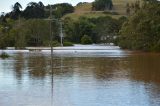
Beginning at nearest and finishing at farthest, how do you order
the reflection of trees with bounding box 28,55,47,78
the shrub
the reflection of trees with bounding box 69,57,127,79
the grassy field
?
the reflection of trees with bounding box 69,57,127,79
the reflection of trees with bounding box 28,55,47,78
the shrub
the grassy field

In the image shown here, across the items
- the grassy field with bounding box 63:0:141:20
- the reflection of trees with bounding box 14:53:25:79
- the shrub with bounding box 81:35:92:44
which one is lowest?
the shrub with bounding box 81:35:92:44

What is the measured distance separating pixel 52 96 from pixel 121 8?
552ft

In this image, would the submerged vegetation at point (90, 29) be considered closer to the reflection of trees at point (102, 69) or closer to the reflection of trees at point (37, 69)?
the reflection of trees at point (37, 69)

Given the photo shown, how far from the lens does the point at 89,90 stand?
54.4 feet

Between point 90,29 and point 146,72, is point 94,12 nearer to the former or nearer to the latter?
point 90,29

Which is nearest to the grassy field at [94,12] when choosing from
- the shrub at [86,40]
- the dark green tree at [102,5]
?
the dark green tree at [102,5]

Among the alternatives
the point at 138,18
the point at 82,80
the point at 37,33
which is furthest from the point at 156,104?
the point at 37,33

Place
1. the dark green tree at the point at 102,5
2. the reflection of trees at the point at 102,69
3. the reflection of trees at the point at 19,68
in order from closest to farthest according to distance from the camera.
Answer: the reflection of trees at the point at 102,69
the reflection of trees at the point at 19,68
the dark green tree at the point at 102,5

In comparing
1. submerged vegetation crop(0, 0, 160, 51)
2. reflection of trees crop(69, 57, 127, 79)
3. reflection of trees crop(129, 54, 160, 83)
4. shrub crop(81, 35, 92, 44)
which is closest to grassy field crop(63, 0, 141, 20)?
submerged vegetation crop(0, 0, 160, 51)

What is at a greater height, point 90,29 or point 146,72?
point 90,29

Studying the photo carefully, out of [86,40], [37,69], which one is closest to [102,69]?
[37,69]

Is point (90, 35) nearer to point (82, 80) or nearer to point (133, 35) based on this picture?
point (133, 35)

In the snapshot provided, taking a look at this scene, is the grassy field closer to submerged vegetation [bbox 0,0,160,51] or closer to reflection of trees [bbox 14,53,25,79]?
submerged vegetation [bbox 0,0,160,51]

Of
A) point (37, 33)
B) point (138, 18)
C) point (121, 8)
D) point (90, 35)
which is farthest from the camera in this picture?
point (121, 8)
